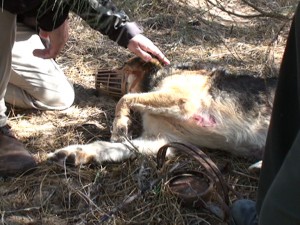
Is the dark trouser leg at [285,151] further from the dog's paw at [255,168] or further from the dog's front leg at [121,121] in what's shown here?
the dog's front leg at [121,121]

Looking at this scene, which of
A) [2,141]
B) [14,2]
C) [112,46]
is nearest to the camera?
[14,2]

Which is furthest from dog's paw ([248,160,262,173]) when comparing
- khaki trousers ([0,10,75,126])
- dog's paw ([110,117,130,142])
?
khaki trousers ([0,10,75,126])

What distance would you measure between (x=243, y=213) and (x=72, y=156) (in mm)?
1155

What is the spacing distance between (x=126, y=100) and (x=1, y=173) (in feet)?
3.30

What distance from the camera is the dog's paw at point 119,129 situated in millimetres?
3404

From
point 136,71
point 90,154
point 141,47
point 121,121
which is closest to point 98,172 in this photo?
point 90,154

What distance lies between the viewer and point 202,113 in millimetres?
3490

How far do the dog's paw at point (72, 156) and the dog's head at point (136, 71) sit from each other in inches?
33.4

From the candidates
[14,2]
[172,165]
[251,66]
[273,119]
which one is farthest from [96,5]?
[251,66]

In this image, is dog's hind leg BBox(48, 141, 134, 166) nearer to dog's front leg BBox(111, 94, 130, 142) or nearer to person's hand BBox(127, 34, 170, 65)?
dog's front leg BBox(111, 94, 130, 142)

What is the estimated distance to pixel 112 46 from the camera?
15.7 ft

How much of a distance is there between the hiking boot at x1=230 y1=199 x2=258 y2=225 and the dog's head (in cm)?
154

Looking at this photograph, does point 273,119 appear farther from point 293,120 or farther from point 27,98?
point 27,98

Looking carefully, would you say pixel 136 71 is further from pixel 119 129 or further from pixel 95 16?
pixel 95 16
